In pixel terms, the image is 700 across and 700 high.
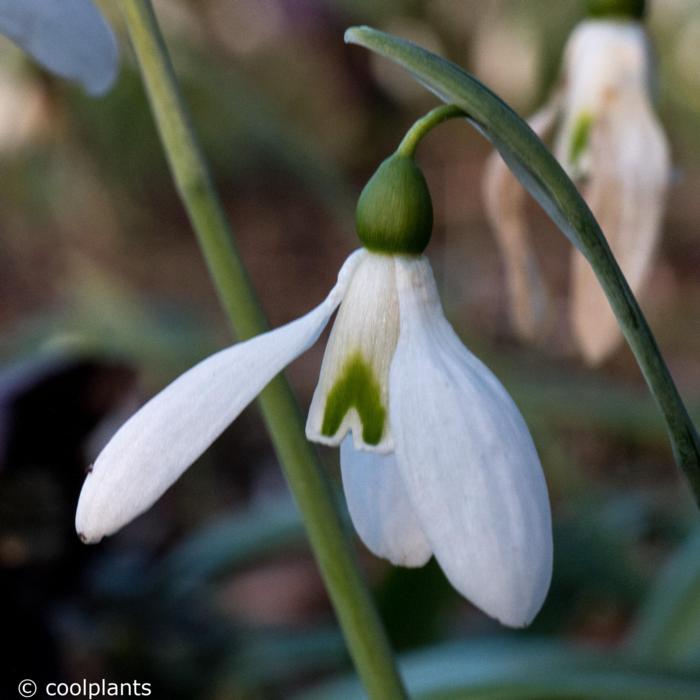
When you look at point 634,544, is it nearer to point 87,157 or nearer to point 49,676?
point 49,676

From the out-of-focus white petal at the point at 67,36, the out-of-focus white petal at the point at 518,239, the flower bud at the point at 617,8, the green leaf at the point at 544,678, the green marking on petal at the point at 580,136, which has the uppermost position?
the out-of-focus white petal at the point at 67,36

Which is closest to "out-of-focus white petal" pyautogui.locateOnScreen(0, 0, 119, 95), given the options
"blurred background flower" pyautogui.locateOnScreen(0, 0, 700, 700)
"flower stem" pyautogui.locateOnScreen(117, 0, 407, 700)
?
"flower stem" pyautogui.locateOnScreen(117, 0, 407, 700)

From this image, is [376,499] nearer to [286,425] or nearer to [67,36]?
[286,425]

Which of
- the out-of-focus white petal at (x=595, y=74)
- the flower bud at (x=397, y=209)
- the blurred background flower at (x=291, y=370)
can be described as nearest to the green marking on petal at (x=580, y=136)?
→ the out-of-focus white petal at (x=595, y=74)

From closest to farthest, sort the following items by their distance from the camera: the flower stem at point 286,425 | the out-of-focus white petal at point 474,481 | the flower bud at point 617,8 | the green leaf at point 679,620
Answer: the out-of-focus white petal at point 474,481
the flower stem at point 286,425
the flower bud at point 617,8
the green leaf at point 679,620

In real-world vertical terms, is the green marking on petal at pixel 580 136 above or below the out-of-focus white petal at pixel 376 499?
above

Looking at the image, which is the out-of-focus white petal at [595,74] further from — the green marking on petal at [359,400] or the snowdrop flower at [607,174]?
the green marking on petal at [359,400]

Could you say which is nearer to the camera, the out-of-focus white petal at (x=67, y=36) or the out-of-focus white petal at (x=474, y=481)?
the out-of-focus white petal at (x=474, y=481)
